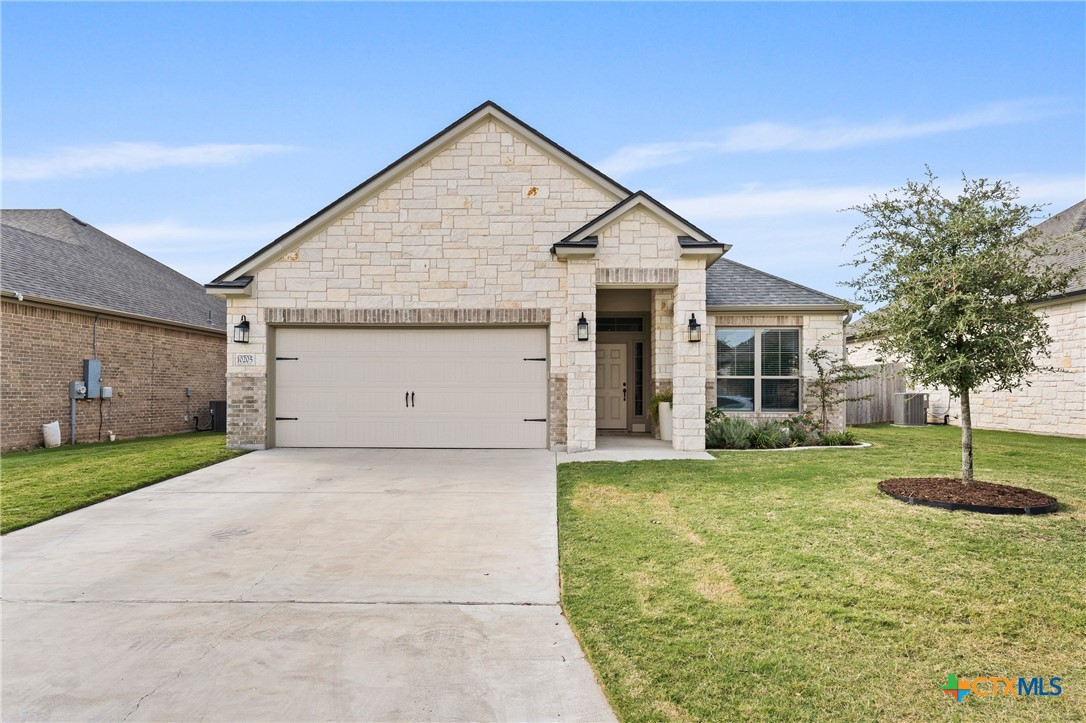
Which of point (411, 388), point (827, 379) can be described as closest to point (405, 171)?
point (411, 388)

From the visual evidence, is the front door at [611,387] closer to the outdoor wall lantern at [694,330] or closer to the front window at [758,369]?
the front window at [758,369]

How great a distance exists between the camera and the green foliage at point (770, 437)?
11513mm

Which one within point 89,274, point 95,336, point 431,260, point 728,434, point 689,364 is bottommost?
point 728,434

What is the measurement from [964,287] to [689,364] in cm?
468

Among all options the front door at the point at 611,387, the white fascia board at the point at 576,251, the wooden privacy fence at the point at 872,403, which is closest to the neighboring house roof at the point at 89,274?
the white fascia board at the point at 576,251

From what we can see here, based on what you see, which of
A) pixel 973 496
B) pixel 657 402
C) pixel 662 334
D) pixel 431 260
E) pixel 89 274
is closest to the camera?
pixel 973 496

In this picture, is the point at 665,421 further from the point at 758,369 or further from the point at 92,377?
the point at 92,377

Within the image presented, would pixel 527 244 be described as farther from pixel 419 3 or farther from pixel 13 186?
pixel 13 186

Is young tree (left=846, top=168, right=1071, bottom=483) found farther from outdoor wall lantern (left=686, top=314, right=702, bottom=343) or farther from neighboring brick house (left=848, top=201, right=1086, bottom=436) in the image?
neighboring brick house (left=848, top=201, right=1086, bottom=436)

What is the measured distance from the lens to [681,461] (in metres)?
9.46

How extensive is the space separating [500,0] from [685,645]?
41.1 ft

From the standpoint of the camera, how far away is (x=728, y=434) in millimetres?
11500

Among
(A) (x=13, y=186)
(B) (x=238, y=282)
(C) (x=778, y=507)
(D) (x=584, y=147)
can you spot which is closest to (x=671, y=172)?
(D) (x=584, y=147)

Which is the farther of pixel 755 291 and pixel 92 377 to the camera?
pixel 92 377
